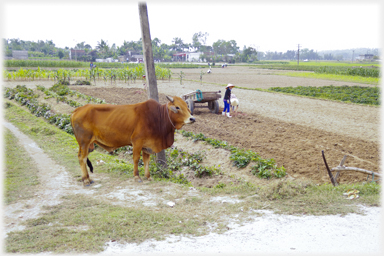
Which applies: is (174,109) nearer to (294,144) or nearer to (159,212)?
(159,212)

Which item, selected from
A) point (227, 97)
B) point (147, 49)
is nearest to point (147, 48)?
point (147, 49)

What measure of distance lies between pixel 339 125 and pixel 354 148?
4264 millimetres

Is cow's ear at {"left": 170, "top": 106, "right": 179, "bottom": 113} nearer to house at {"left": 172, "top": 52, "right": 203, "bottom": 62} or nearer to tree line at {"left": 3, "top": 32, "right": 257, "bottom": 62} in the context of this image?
tree line at {"left": 3, "top": 32, "right": 257, "bottom": 62}

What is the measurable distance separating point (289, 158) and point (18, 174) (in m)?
7.15

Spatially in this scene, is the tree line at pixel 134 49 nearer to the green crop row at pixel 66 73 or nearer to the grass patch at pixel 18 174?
the green crop row at pixel 66 73

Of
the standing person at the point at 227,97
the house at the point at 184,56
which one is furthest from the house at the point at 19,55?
the standing person at the point at 227,97

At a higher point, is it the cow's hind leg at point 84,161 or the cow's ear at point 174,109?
the cow's ear at point 174,109

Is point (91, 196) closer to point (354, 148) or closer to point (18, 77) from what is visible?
point (354, 148)

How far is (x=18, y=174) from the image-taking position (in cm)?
812

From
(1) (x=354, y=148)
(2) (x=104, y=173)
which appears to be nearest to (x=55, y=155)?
(2) (x=104, y=173)

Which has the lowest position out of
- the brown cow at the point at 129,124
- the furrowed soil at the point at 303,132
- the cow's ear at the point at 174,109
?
the furrowed soil at the point at 303,132

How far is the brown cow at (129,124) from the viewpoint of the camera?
7.12 metres

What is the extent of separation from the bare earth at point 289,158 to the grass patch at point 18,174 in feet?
1.03

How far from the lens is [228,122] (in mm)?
15125
